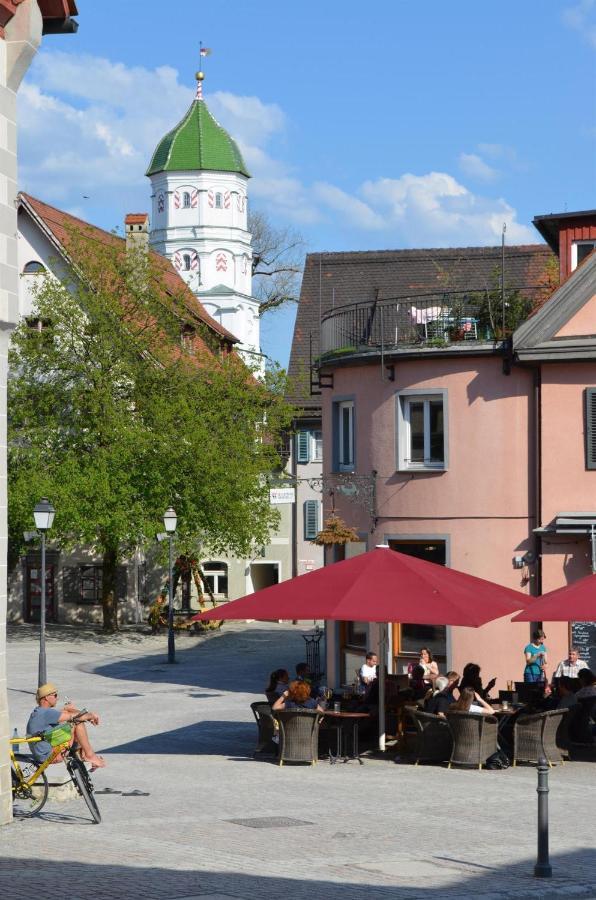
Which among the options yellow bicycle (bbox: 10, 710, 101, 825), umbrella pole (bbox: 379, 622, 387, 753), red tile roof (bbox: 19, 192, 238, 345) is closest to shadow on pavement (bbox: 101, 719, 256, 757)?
umbrella pole (bbox: 379, 622, 387, 753)

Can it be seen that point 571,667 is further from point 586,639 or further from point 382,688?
point 382,688

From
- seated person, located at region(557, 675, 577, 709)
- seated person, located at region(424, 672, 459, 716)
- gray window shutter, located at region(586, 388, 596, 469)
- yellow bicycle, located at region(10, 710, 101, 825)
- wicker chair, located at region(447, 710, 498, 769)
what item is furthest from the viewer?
gray window shutter, located at region(586, 388, 596, 469)

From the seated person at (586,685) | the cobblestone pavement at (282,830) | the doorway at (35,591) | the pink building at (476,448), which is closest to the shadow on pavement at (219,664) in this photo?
the pink building at (476,448)

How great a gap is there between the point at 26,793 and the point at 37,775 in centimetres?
22

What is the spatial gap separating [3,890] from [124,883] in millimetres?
917

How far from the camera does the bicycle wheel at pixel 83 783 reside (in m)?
15.1

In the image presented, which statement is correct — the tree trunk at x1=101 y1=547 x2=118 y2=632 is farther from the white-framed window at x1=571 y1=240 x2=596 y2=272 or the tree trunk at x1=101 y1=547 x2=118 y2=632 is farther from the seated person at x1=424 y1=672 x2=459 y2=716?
the seated person at x1=424 y1=672 x2=459 y2=716

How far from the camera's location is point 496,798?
17219mm

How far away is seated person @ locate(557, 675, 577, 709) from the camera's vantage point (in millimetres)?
20703

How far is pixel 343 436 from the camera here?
31.7 m

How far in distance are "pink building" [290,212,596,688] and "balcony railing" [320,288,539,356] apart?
3 cm

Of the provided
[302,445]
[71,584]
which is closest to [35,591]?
[71,584]

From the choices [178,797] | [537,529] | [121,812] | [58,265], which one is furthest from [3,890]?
[58,265]

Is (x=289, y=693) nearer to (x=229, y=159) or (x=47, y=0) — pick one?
(x=47, y=0)
